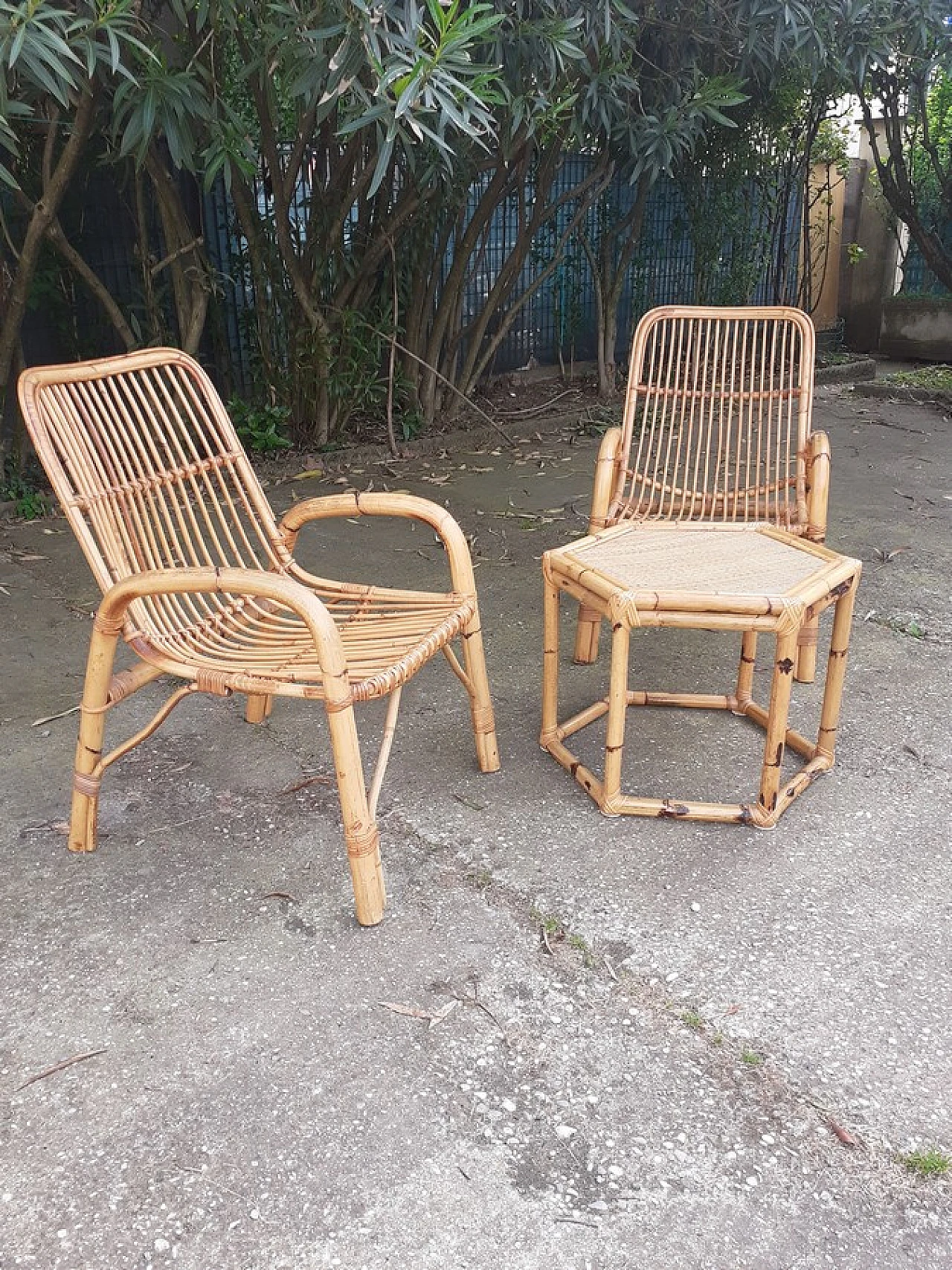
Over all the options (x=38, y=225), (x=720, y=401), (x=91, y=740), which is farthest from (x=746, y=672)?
(x=38, y=225)

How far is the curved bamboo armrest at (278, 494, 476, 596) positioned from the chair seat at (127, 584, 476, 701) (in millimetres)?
50

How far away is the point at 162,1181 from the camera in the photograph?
1363 mm

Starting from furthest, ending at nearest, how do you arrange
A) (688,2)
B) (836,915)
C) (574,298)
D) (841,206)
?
(841,206) → (574,298) → (688,2) → (836,915)

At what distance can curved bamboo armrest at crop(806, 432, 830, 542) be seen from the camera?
8.52 ft

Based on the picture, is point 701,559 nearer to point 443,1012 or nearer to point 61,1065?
point 443,1012

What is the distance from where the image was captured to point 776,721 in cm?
204

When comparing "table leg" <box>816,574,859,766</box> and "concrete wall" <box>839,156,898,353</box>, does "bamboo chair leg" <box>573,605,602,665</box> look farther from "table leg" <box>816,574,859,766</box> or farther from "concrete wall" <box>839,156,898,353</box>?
"concrete wall" <box>839,156,898,353</box>

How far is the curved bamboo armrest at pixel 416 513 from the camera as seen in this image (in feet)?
7.18

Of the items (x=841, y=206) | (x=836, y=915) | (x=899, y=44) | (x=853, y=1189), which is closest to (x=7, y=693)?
(x=836, y=915)

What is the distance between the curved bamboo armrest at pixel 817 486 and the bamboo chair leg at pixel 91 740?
1.66 m

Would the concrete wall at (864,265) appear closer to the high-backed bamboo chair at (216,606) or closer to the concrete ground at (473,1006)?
the concrete ground at (473,1006)

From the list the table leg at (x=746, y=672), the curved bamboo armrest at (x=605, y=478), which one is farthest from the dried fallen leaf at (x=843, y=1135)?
the curved bamboo armrest at (x=605, y=478)

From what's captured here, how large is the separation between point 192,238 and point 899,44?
3.39m

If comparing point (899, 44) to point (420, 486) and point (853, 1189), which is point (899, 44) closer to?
point (420, 486)
